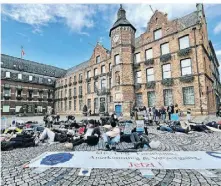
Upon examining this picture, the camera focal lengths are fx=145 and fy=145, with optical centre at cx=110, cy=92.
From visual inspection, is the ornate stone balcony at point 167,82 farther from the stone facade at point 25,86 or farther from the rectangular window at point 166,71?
the stone facade at point 25,86

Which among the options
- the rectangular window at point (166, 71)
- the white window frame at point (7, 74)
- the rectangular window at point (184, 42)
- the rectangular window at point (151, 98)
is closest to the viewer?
the rectangular window at point (184, 42)

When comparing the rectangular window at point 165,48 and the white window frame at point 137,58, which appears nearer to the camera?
the rectangular window at point 165,48

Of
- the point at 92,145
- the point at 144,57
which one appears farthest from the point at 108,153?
the point at 144,57

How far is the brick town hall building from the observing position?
17047mm

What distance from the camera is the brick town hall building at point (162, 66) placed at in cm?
1705

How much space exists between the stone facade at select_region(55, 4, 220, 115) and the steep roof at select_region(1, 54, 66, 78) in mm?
25409

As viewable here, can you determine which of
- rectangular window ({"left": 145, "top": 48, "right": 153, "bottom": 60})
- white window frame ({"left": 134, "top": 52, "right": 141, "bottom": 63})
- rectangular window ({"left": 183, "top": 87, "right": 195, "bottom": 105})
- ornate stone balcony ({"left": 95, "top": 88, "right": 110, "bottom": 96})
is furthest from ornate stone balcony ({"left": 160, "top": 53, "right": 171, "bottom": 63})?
ornate stone balcony ({"left": 95, "top": 88, "right": 110, "bottom": 96})

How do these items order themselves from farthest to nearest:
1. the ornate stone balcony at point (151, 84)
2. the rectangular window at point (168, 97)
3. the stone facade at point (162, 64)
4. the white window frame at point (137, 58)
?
the white window frame at point (137, 58), the ornate stone balcony at point (151, 84), the rectangular window at point (168, 97), the stone facade at point (162, 64)

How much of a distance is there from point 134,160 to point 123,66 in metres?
19.0

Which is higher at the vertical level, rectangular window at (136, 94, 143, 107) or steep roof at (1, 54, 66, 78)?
steep roof at (1, 54, 66, 78)

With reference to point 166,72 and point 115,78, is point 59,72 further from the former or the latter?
point 166,72

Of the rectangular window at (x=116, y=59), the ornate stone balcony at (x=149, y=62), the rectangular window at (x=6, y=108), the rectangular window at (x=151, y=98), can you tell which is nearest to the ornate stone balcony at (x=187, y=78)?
the rectangular window at (x=151, y=98)

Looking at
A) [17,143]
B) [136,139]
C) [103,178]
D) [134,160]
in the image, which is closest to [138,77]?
[136,139]

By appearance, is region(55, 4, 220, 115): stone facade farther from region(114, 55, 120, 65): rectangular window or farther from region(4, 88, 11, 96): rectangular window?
region(4, 88, 11, 96): rectangular window
